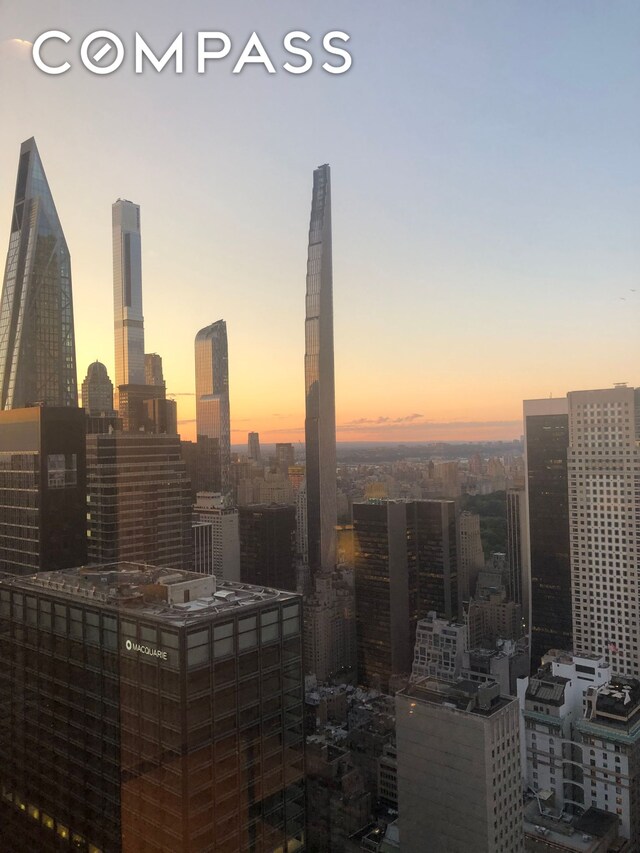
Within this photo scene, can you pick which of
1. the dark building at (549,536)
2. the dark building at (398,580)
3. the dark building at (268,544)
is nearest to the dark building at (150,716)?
the dark building at (268,544)

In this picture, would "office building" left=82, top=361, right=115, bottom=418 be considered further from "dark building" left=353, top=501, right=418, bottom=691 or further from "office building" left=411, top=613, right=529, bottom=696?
"office building" left=411, top=613, right=529, bottom=696

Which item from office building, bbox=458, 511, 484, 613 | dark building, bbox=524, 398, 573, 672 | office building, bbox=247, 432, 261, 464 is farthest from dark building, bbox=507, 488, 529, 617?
office building, bbox=247, 432, 261, 464

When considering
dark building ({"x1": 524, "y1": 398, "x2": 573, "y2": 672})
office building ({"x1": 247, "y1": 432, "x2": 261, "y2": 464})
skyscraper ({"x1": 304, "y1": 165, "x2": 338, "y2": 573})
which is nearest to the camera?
office building ({"x1": 247, "y1": 432, "x2": 261, "y2": 464})

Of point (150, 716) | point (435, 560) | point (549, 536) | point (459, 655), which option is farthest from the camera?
point (549, 536)

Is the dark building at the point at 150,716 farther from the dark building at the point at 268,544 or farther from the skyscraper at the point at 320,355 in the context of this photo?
the dark building at the point at 268,544

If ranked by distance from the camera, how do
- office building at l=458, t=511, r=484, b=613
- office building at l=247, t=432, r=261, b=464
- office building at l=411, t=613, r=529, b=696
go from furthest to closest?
office building at l=458, t=511, r=484, b=613, office building at l=411, t=613, r=529, b=696, office building at l=247, t=432, r=261, b=464

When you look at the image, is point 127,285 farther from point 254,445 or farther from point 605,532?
point 605,532

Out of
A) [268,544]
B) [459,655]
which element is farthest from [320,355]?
[459,655]
